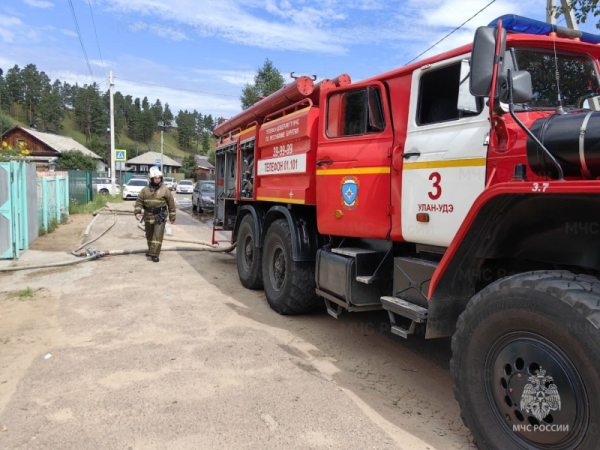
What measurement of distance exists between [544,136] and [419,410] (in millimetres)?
2162

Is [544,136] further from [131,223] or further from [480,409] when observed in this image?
[131,223]

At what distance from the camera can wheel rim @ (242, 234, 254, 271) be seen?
287 inches

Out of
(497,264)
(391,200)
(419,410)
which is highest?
(391,200)

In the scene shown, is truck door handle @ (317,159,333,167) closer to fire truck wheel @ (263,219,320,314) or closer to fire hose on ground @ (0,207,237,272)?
fire truck wheel @ (263,219,320,314)

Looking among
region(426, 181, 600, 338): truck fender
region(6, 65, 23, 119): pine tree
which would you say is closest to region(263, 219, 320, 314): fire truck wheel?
region(426, 181, 600, 338): truck fender

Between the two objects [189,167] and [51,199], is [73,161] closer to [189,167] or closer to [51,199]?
[51,199]

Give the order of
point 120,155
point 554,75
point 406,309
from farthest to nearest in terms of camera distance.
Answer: point 120,155 < point 406,309 < point 554,75

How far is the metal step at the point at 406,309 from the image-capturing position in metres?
3.39

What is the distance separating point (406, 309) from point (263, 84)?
19169mm

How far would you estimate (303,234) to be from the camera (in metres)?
5.46

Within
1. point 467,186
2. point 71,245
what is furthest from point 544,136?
point 71,245

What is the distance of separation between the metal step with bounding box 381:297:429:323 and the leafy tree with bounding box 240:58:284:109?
58.6 ft

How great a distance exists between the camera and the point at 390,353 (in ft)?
15.2

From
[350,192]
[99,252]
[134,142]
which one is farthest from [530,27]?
[134,142]
